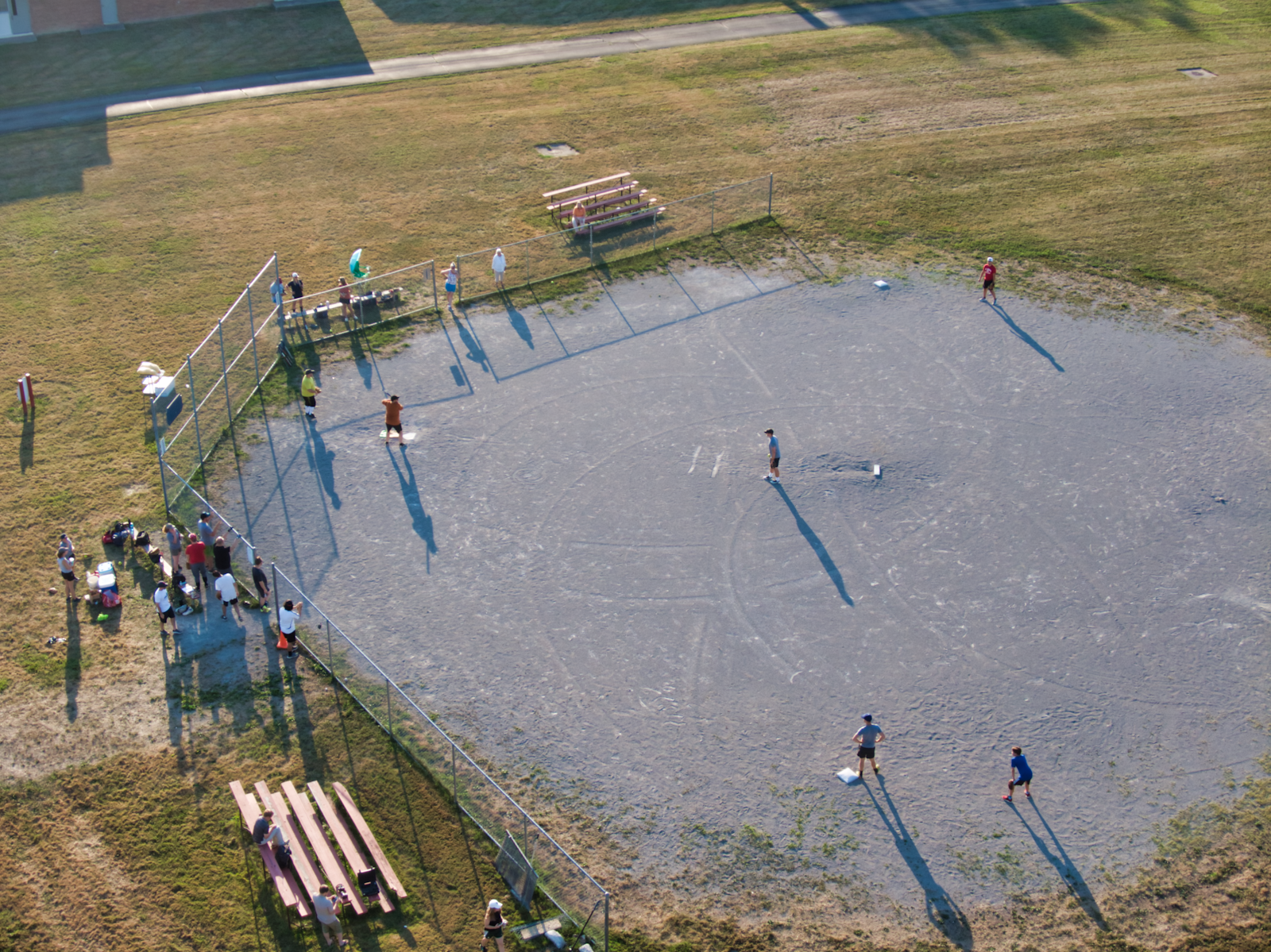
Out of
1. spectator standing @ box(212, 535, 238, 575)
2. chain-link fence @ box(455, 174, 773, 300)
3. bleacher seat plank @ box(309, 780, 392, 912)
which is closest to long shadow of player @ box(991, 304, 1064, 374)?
chain-link fence @ box(455, 174, 773, 300)

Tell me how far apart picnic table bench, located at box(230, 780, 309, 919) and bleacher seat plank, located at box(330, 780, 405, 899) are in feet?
4.36

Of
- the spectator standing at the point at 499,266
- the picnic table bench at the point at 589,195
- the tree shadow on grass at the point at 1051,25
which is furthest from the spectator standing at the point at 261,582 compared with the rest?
the tree shadow on grass at the point at 1051,25

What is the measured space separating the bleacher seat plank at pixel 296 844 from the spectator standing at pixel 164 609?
5.28m

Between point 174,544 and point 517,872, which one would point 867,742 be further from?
point 174,544

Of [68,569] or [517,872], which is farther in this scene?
[68,569]

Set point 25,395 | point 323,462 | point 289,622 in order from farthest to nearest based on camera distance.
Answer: point 25,395 < point 323,462 < point 289,622

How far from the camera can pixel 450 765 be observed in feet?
67.2

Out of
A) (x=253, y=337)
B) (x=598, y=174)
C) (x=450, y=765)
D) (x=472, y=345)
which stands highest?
(x=598, y=174)

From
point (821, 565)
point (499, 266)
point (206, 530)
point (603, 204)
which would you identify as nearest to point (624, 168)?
point (603, 204)

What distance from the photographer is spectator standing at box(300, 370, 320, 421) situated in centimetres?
2928

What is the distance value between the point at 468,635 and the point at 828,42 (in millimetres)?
43309

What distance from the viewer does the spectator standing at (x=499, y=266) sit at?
35.4 metres

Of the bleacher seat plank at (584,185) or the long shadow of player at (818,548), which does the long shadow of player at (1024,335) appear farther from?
the bleacher seat plank at (584,185)

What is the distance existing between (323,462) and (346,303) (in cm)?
727
